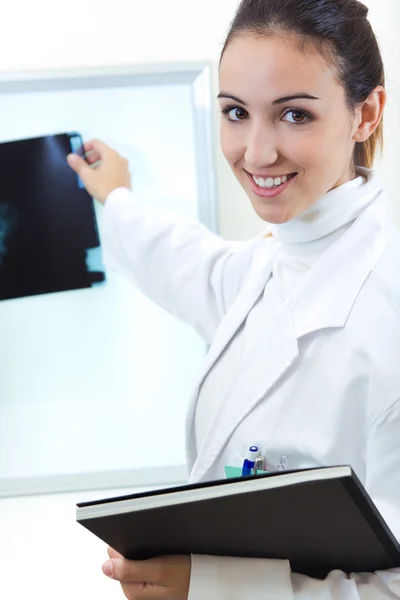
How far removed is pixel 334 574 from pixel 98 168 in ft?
2.81

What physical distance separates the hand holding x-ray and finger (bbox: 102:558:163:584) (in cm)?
72

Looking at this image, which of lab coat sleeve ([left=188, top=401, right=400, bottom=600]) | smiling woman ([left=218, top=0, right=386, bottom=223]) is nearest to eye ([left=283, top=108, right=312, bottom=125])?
smiling woman ([left=218, top=0, right=386, bottom=223])

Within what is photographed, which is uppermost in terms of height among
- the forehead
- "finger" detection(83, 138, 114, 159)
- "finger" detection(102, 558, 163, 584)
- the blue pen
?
the forehead

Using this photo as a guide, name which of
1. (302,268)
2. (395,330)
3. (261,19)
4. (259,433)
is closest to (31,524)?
(259,433)

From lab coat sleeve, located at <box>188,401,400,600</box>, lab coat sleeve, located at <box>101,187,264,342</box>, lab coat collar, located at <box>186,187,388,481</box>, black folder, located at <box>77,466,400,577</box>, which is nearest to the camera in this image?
black folder, located at <box>77,466,400,577</box>

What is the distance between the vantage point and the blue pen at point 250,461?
0.96 m

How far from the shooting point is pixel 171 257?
1376mm

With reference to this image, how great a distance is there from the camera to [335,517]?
0.77 metres

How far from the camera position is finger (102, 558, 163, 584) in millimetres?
878

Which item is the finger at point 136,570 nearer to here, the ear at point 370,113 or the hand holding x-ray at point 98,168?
the ear at point 370,113

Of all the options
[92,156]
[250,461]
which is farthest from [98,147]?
[250,461]

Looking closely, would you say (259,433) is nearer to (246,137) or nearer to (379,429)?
(379,429)

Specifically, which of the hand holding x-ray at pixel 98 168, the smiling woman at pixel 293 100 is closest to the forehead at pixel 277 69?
the smiling woman at pixel 293 100

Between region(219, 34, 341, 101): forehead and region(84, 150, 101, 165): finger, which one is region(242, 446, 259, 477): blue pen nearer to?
region(219, 34, 341, 101): forehead
